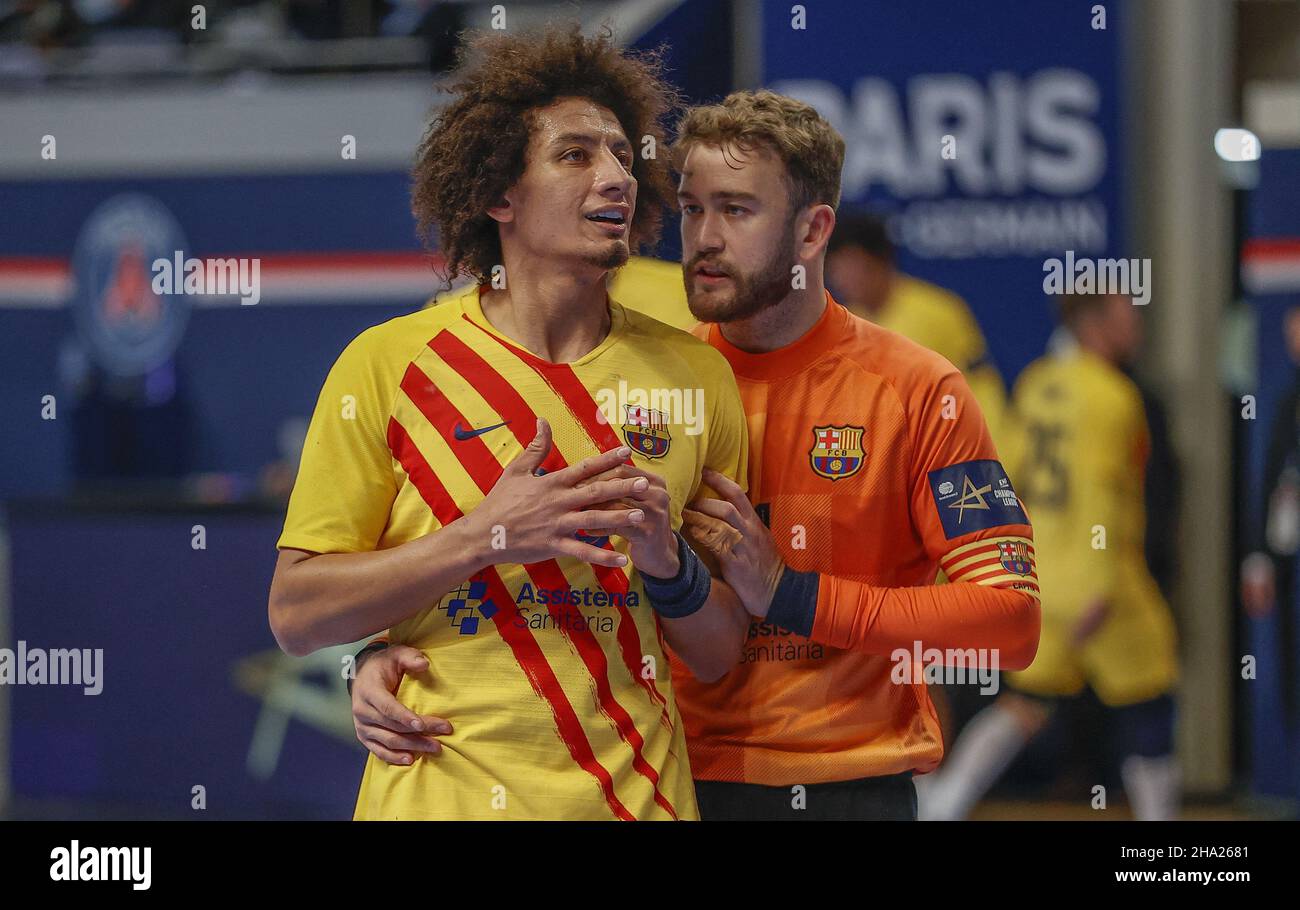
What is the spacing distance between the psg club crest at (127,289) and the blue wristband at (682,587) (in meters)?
1.64

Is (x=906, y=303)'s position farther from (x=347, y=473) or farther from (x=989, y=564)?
(x=347, y=473)

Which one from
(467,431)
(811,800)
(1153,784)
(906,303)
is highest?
(906,303)

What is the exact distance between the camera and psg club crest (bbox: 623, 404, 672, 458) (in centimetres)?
255

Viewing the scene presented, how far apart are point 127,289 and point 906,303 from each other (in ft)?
6.44

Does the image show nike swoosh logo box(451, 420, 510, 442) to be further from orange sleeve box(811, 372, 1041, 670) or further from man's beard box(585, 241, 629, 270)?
orange sleeve box(811, 372, 1041, 670)

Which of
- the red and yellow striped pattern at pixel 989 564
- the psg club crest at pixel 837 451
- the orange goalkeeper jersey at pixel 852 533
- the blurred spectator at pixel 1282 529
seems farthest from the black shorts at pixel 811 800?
the blurred spectator at pixel 1282 529

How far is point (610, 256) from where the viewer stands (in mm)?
2566

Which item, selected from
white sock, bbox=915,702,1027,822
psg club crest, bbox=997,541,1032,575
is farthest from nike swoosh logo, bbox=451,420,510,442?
white sock, bbox=915,702,1027,822

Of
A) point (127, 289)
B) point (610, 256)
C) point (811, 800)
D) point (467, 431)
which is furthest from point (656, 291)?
point (127, 289)

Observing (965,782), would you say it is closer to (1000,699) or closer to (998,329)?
(1000,699)

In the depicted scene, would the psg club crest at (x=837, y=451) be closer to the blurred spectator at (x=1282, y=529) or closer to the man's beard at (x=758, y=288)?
the man's beard at (x=758, y=288)

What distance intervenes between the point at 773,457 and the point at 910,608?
0.39 meters

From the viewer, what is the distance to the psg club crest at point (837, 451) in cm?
271
